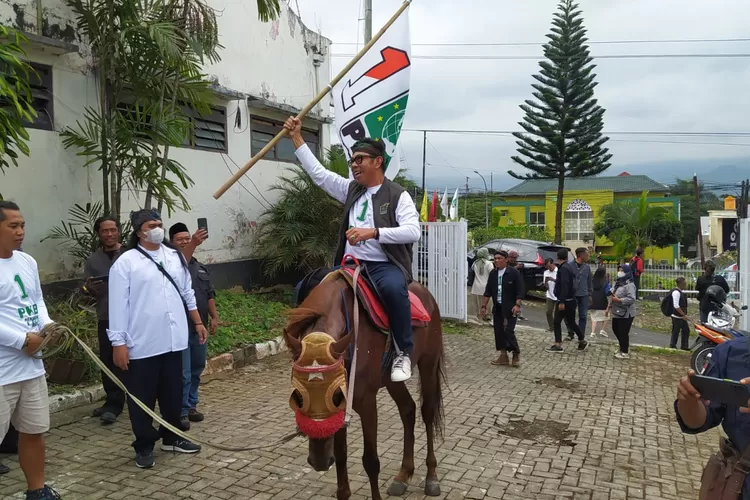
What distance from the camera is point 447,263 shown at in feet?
39.4

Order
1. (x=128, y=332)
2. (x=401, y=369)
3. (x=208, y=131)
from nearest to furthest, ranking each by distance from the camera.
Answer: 1. (x=401, y=369)
2. (x=128, y=332)
3. (x=208, y=131)

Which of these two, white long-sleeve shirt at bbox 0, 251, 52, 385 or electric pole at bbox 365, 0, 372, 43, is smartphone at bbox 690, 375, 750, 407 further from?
electric pole at bbox 365, 0, 372, 43

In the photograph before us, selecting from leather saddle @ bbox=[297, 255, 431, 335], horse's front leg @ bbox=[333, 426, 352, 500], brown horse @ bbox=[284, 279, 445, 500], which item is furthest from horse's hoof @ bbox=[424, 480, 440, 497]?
leather saddle @ bbox=[297, 255, 431, 335]

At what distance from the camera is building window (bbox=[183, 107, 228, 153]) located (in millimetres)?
9961

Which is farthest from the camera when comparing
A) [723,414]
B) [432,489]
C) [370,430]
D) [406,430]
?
[406,430]

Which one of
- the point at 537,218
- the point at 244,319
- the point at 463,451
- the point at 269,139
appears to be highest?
the point at 269,139

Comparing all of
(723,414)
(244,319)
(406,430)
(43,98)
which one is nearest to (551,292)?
(244,319)

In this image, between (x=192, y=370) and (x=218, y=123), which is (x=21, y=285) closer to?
(x=192, y=370)

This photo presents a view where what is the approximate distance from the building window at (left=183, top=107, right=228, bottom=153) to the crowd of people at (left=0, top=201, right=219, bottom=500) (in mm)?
4881

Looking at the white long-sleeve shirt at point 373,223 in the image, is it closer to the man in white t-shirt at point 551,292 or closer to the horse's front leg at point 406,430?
the horse's front leg at point 406,430

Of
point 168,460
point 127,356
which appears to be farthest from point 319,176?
point 168,460

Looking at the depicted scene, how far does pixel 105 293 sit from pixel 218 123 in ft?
19.7

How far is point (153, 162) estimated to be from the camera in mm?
7117

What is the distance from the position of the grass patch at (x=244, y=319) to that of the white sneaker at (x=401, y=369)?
387cm
